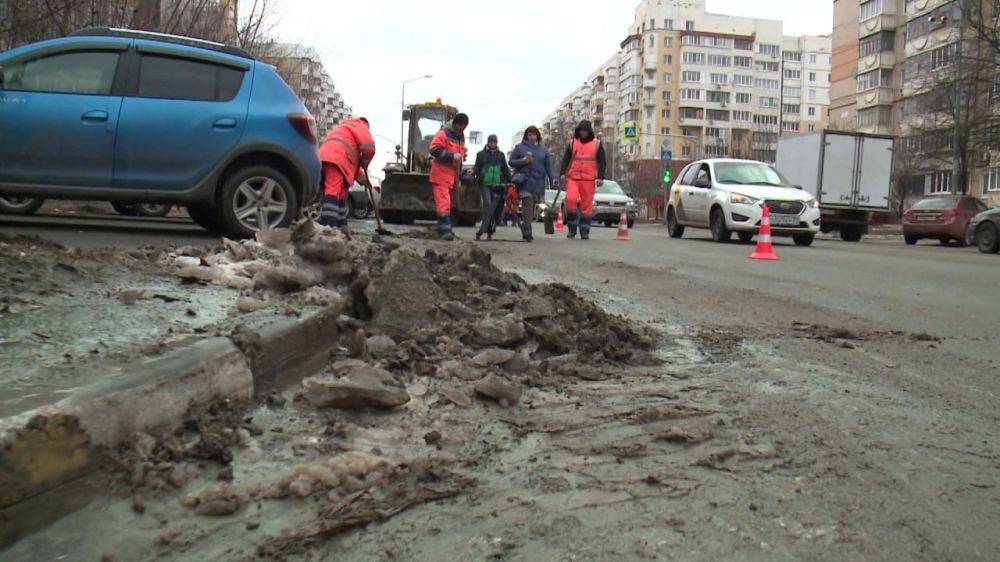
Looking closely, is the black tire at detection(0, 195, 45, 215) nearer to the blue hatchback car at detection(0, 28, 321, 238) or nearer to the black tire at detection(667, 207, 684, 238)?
the blue hatchback car at detection(0, 28, 321, 238)

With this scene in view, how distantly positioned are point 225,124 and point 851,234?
2231 centimetres

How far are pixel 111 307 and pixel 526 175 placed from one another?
11.6m

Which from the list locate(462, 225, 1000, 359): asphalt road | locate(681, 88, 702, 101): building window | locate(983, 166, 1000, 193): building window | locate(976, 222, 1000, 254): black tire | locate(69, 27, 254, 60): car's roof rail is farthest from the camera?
locate(681, 88, 702, 101): building window

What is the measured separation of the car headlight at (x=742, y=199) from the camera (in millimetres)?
16203

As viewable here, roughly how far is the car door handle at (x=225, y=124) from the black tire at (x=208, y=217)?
2.75 ft

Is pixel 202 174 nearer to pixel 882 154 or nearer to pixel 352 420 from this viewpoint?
pixel 352 420

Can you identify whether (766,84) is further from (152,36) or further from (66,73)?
(66,73)

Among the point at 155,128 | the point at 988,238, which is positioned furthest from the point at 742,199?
the point at 155,128

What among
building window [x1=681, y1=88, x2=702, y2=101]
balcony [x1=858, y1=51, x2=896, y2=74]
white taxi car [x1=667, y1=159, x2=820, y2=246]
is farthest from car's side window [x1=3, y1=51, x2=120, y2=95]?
building window [x1=681, y1=88, x2=702, y2=101]

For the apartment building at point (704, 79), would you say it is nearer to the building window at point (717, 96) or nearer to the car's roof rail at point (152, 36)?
the building window at point (717, 96)

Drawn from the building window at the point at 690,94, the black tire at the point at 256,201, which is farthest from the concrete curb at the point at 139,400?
the building window at the point at 690,94

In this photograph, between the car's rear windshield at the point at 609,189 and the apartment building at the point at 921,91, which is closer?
the car's rear windshield at the point at 609,189

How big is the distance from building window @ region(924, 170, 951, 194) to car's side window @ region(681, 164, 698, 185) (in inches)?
1672

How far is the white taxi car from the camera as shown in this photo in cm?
1617
